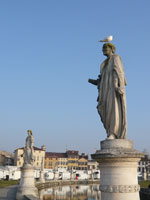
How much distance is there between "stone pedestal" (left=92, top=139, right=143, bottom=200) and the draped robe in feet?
1.31

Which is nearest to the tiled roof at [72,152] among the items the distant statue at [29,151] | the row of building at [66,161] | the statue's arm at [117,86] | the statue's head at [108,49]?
the row of building at [66,161]

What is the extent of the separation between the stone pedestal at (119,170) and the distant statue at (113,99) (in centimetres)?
37

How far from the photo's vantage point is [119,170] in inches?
213

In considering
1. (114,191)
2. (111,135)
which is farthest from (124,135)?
(114,191)

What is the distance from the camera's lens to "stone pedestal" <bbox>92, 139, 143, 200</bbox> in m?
5.26

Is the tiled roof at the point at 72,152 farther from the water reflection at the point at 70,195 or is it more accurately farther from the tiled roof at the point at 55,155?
the water reflection at the point at 70,195

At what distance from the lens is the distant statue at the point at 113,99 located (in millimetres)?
5859

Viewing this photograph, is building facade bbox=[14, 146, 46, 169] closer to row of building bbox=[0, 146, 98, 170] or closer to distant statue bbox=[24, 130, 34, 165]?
row of building bbox=[0, 146, 98, 170]

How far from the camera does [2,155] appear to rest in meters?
112

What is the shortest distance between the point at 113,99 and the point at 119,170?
1696 mm

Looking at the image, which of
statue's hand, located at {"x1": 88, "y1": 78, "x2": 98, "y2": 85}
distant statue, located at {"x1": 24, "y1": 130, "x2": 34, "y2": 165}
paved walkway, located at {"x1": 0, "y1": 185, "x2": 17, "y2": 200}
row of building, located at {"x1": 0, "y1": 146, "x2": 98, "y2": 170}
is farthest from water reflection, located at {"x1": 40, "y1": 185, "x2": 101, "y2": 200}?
row of building, located at {"x1": 0, "y1": 146, "x2": 98, "y2": 170}

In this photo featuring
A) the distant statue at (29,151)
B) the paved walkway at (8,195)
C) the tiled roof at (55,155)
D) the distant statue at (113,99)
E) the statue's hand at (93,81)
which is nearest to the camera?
the distant statue at (113,99)

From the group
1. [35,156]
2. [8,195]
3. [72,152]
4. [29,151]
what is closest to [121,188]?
[29,151]

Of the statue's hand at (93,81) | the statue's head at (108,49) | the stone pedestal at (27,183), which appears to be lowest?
the stone pedestal at (27,183)
